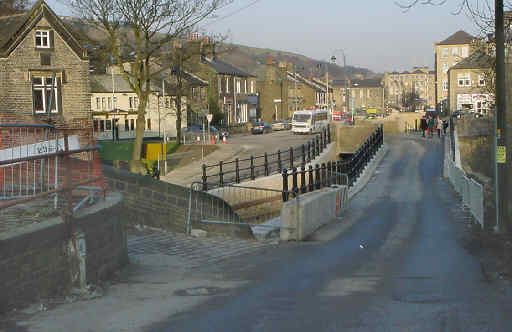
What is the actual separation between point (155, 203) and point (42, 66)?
22823mm

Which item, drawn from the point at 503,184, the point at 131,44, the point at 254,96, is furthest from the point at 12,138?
the point at 254,96

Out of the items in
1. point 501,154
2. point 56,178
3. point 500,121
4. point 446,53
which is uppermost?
point 446,53

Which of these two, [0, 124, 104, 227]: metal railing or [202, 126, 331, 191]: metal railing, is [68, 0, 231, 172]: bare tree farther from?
[0, 124, 104, 227]: metal railing

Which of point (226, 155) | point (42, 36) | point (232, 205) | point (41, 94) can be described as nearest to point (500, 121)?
point (232, 205)

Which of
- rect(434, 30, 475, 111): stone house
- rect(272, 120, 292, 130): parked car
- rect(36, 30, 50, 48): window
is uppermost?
rect(434, 30, 475, 111): stone house

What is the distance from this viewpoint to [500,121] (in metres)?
15.2

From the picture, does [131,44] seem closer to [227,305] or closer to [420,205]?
[420,205]

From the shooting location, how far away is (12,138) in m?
10.5

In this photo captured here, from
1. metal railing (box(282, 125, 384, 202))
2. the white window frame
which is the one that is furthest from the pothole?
the white window frame

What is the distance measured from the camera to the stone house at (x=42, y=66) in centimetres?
3288

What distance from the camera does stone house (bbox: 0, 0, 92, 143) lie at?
1294 inches

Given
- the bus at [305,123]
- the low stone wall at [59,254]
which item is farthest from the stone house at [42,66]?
the bus at [305,123]

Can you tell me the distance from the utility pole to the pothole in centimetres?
900

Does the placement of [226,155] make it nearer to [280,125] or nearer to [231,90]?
[280,125]
